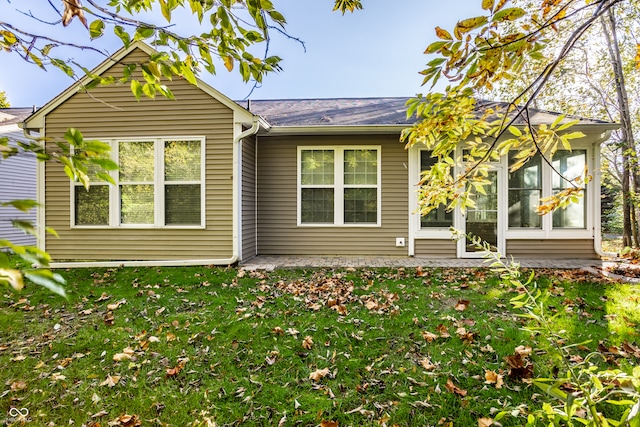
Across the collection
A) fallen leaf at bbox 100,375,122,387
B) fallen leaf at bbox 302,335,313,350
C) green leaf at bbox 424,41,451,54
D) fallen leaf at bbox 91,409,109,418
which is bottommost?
fallen leaf at bbox 91,409,109,418

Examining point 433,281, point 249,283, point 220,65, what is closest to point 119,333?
point 249,283

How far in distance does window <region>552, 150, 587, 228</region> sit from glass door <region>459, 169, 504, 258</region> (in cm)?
118

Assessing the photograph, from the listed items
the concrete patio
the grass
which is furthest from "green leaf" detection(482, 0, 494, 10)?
the concrete patio

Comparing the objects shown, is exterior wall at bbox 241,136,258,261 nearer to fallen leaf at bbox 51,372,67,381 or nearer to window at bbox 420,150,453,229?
window at bbox 420,150,453,229

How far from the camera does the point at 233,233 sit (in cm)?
689

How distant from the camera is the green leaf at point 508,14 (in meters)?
1.39

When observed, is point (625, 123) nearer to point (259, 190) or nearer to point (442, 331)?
point (442, 331)

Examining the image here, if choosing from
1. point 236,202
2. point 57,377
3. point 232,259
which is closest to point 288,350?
point 57,377

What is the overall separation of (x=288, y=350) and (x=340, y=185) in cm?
511

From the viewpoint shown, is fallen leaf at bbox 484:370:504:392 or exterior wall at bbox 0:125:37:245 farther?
exterior wall at bbox 0:125:37:245

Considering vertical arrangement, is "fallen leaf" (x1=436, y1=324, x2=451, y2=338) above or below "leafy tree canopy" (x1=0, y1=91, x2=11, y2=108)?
below

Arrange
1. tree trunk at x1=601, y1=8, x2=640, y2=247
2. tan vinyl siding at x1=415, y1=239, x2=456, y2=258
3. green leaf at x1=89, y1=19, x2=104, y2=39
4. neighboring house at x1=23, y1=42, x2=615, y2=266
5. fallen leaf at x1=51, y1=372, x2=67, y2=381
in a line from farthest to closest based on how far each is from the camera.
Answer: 1. tree trunk at x1=601, y1=8, x2=640, y2=247
2. tan vinyl siding at x1=415, y1=239, x2=456, y2=258
3. neighboring house at x1=23, y1=42, x2=615, y2=266
4. fallen leaf at x1=51, y1=372, x2=67, y2=381
5. green leaf at x1=89, y1=19, x2=104, y2=39

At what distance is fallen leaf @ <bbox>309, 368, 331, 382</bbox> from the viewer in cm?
285

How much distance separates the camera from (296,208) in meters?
8.05
